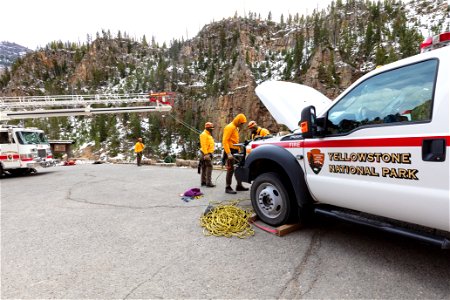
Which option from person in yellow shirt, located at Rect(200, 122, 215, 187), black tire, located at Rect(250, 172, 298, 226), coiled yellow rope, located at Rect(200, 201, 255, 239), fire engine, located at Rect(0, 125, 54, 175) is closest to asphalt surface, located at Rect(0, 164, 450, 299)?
coiled yellow rope, located at Rect(200, 201, 255, 239)

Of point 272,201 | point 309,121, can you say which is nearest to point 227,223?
point 272,201

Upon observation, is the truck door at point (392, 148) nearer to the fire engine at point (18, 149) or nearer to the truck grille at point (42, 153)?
the fire engine at point (18, 149)

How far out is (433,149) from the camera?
1.95 metres

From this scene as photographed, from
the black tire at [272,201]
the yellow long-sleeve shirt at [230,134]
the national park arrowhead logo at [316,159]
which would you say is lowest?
the black tire at [272,201]

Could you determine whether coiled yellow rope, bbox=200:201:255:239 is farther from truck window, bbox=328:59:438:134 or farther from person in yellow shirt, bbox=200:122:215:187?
person in yellow shirt, bbox=200:122:215:187

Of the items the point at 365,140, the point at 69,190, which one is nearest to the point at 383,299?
the point at 365,140

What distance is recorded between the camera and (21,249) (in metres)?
3.30

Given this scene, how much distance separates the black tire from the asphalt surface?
0.28 m

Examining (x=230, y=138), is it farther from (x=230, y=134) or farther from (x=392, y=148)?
(x=392, y=148)

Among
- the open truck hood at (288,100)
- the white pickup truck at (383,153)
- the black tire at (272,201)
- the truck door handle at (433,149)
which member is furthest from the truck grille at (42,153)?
the truck door handle at (433,149)

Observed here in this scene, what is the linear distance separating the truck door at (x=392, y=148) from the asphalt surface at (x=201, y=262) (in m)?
0.66

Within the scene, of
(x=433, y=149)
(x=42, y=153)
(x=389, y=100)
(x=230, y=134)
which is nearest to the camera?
(x=433, y=149)

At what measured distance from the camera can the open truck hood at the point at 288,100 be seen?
409 cm

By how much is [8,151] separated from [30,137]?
1120 millimetres
